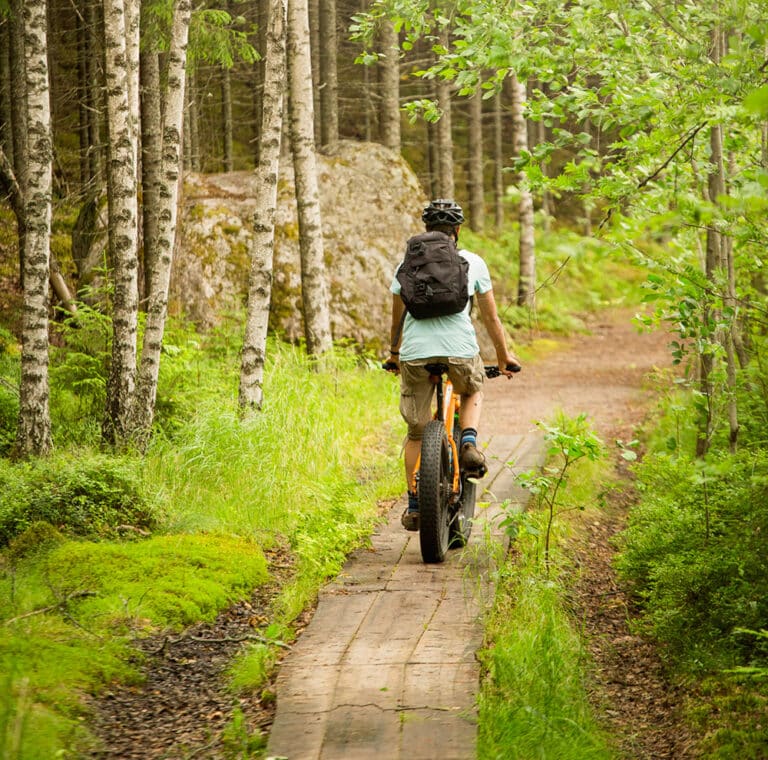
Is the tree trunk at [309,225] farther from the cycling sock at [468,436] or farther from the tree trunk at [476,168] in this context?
the tree trunk at [476,168]

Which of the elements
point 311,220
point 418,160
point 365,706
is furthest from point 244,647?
point 418,160

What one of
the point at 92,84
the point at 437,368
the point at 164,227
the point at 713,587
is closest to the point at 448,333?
the point at 437,368

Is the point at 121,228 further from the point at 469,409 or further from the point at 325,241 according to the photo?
the point at 325,241

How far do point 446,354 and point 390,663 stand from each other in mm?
2112

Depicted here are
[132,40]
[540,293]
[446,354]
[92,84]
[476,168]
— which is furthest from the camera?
[476,168]

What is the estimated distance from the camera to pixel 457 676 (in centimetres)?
434

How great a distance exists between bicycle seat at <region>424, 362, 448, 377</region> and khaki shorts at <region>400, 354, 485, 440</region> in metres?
0.03

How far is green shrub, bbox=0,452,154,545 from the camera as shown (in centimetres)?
621

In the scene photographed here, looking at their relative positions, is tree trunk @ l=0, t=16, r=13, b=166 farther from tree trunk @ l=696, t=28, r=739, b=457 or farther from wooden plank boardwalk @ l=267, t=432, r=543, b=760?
wooden plank boardwalk @ l=267, t=432, r=543, b=760

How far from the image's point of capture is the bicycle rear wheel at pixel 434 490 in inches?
222

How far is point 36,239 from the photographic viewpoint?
7.70 meters

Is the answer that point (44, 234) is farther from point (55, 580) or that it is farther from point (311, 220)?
point (311, 220)

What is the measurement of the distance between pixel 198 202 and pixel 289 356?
4.99m

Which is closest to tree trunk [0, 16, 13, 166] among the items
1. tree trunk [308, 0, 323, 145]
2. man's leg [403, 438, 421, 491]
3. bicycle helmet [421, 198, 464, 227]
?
tree trunk [308, 0, 323, 145]
